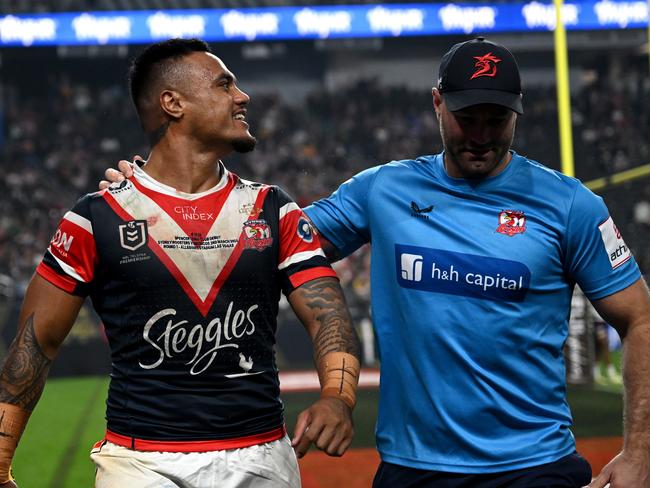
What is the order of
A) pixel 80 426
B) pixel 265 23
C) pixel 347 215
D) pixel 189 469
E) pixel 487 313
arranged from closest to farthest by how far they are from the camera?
pixel 189 469 → pixel 487 313 → pixel 347 215 → pixel 80 426 → pixel 265 23

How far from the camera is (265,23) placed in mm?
16438

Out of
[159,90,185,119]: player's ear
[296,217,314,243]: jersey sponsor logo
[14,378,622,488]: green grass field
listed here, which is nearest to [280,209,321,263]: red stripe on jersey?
[296,217,314,243]: jersey sponsor logo

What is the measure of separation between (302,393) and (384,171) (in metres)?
7.77

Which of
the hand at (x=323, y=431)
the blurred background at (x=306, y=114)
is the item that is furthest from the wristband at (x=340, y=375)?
the blurred background at (x=306, y=114)

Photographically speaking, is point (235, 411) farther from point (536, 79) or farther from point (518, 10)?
point (536, 79)

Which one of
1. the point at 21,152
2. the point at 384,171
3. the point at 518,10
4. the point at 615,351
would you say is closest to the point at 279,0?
the point at 518,10

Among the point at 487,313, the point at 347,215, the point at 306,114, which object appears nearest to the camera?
the point at 487,313

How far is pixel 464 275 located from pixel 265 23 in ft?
47.9

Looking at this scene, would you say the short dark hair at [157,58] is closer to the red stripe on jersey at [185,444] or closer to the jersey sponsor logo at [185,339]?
the jersey sponsor logo at [185,339]

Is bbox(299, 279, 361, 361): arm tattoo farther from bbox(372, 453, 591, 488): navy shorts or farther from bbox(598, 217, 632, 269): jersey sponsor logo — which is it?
bbox(598, 217, 632, 269): jersey sponsor logo

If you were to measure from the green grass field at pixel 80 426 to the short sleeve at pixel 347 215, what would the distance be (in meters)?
4.55

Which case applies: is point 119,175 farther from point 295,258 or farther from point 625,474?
point 625,474

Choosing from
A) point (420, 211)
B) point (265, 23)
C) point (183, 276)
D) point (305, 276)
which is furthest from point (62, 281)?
point (265, 23)

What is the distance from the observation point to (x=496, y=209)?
2.48 meters
